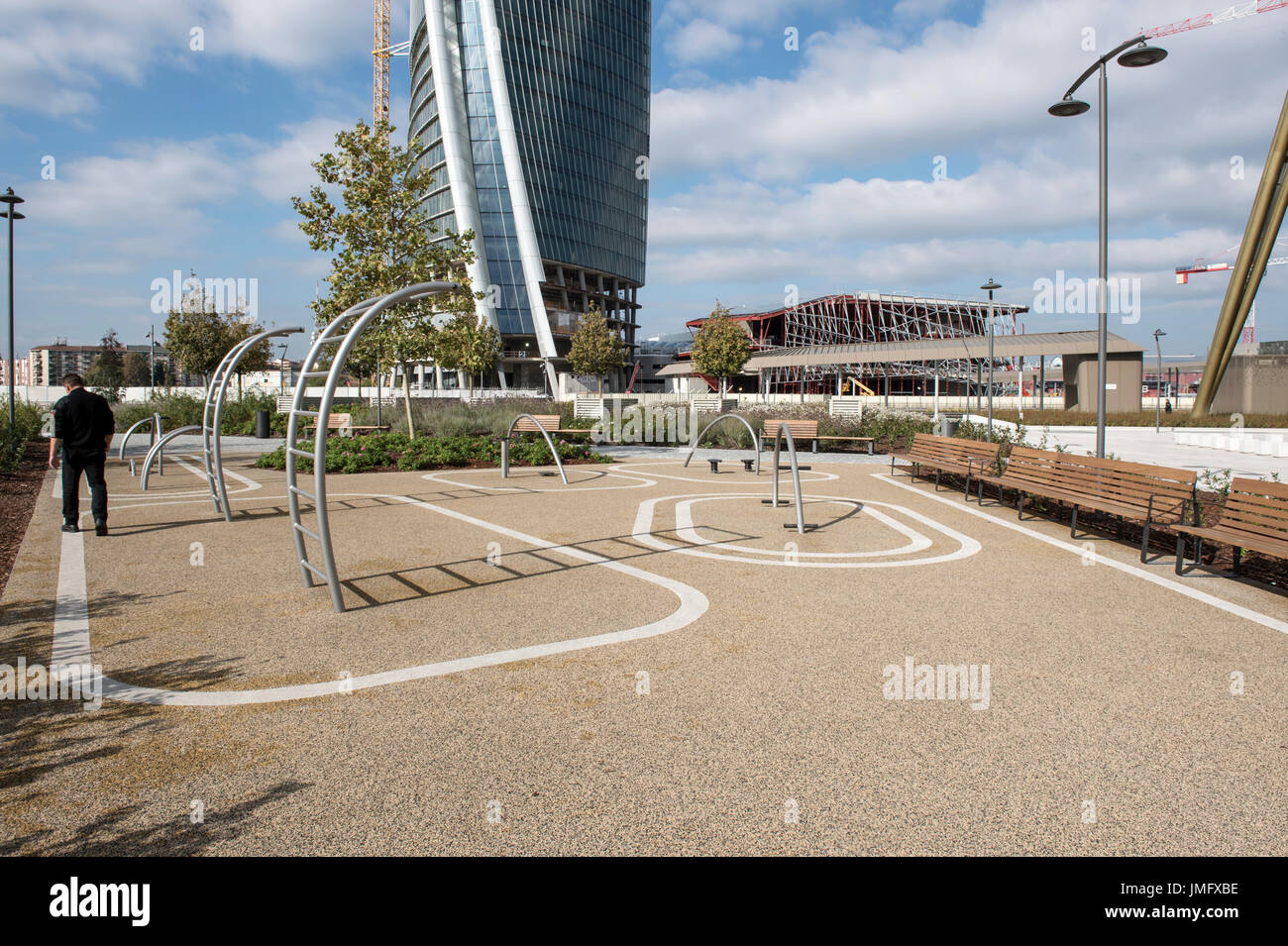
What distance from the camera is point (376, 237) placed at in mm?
19219

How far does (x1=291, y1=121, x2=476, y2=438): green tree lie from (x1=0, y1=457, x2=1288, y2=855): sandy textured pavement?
1143cm

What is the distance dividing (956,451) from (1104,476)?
13.8 feet

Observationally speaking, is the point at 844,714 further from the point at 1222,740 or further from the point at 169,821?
the point at 169,821

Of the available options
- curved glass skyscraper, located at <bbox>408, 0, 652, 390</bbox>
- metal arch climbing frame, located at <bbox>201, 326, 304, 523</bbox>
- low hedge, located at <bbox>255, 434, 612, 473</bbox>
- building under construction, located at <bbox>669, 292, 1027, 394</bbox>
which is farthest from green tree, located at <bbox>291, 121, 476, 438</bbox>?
building under construction, located at <bbox>669, 292, 1027, 394</bbox>

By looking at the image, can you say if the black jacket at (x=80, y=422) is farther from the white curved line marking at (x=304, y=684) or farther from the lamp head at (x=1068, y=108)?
the lamp head at (x=1068, y=108)

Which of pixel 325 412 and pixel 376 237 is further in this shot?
pixel 376 237

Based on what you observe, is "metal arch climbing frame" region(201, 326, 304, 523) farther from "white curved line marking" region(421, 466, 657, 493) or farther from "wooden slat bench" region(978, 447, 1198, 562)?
"wooden slat bench" region(978, 447, 1198, 562)

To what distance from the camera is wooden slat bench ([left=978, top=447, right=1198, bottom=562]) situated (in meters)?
8.23

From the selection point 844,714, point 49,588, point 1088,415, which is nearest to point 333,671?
point 844,714

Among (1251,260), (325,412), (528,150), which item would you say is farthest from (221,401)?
(528,150)

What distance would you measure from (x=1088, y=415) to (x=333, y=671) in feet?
98.8

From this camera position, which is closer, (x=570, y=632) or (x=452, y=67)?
(x=570, y=632)

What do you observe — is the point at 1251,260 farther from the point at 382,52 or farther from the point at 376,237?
the point at 382,52
